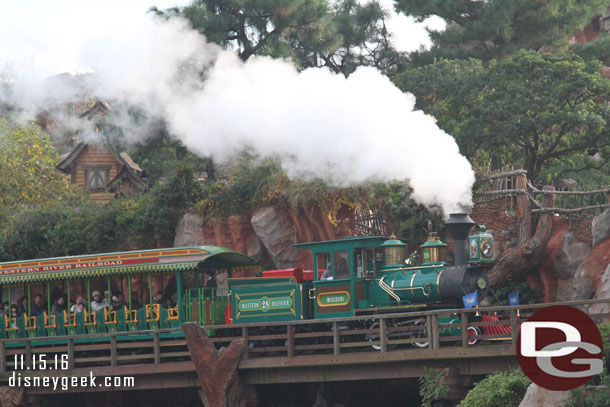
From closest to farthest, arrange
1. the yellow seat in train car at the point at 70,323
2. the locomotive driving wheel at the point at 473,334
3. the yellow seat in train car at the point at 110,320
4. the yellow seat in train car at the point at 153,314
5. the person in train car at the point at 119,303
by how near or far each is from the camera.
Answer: the locomotive driving wheel at the point at 473,334 < the yellow seat in train car at the point at 153,314 < the yellow seat in train car at the point at 110,320 < the yellow seat in train car at the point at 70,323 < the person in train car at the point at 119,303

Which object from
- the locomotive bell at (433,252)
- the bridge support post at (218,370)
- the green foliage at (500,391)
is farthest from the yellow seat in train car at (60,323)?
the green foliage at (500,391)

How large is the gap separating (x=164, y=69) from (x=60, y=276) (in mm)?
10033

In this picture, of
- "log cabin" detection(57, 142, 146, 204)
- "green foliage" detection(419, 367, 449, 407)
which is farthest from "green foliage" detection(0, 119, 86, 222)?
"green foliage" detection(419, 367, 449, 407)

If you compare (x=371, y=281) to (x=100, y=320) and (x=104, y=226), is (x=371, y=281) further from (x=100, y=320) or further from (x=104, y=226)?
(x=104, y=226)

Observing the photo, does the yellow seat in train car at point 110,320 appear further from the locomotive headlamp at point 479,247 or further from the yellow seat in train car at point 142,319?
the locomotive headlamp at point 479,247

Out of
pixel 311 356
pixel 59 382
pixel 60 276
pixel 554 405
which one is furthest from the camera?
pixel 60 276

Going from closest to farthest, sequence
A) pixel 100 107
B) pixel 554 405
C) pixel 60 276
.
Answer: pixel 554 405 < pixel 60 276 < pixel 100 107

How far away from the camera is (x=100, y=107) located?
138 feet

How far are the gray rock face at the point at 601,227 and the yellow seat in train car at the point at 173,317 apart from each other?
1008 centimetres

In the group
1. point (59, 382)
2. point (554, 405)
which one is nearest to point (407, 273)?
point (554, 405)

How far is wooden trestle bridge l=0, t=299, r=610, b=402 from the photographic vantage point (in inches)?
639

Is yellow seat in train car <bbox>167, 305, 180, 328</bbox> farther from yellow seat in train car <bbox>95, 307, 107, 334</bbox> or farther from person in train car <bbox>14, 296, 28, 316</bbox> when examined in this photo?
person in train car <bbox>14, 296, 28, 316</bbox>

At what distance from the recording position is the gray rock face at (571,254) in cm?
2164

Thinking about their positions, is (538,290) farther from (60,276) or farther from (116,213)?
(116,213)
